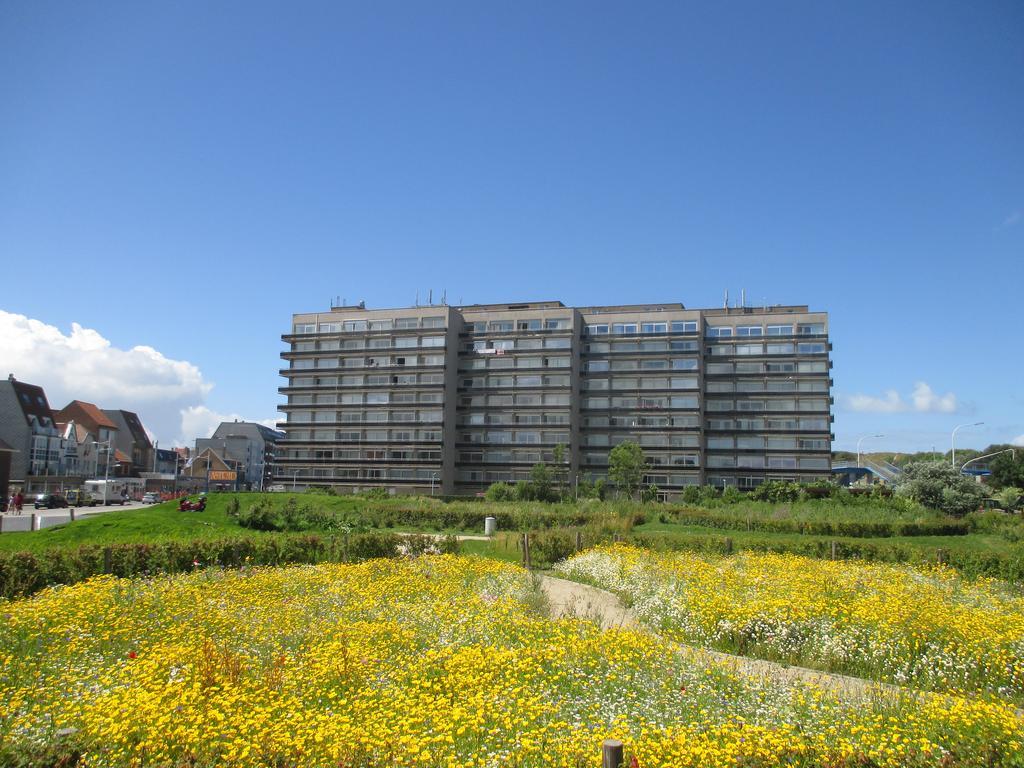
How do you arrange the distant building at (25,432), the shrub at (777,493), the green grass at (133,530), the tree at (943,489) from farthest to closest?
1. the distant building at (25,432)
2. the shrub at (777,493)
3. the tree at (943,489)
4. the green grass at (133,530)

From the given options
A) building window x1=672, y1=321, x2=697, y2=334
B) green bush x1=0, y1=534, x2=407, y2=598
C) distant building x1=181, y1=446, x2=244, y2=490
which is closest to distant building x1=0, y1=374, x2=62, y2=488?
distant building x1=181, y1=446, x2=244, y2=490

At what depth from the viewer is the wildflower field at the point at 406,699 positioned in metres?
6.72

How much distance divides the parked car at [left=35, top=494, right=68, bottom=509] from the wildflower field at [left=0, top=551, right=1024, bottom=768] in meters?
66.8

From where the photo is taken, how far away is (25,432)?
324 ft

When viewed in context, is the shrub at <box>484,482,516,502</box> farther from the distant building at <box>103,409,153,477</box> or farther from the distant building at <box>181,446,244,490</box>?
the distant building at <box>103,409,153,477</box>

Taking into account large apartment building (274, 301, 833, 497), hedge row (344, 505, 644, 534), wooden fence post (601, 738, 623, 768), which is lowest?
hedge row (344, 505, 644, 534)

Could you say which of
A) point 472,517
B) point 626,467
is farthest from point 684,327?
point 472,517

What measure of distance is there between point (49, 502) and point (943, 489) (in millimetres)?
77467

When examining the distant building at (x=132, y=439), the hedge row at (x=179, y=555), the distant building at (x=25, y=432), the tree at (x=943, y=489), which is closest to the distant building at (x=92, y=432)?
the distant building at (x=132, y=439)

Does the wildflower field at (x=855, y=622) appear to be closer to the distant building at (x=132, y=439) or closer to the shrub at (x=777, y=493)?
the shrub at (x=777, y=493)

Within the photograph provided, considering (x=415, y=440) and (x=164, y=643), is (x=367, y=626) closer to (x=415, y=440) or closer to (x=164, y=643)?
(x=164, y=643)

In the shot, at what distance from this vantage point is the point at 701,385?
86.3 metres

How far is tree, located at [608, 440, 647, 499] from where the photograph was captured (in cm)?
7488

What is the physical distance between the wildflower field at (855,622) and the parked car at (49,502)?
2761 inches
